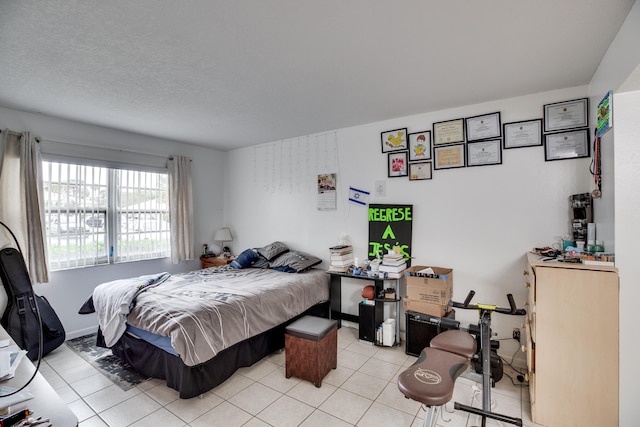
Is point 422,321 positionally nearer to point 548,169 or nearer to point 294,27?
point 548,169

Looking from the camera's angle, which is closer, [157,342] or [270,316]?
[157,342]

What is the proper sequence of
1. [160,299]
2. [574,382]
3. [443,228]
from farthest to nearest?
1. [443,228]
2. [160,299]
3. [574,382]

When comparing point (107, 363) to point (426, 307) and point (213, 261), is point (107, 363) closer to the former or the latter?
point (213, 261)

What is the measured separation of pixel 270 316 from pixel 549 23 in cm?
308

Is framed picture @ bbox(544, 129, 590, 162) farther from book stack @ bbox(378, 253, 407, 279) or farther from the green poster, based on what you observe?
book stack @ bbox(378, 253, 407, 279)

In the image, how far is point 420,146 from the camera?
136 inches

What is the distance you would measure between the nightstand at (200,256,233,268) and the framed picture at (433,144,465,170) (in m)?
3.29

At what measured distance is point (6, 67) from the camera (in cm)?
229

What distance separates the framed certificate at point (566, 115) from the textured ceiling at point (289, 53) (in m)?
0.17

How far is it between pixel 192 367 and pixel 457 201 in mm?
2934

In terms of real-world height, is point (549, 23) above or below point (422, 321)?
above

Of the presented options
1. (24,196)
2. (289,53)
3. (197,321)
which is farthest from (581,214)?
(24,196)

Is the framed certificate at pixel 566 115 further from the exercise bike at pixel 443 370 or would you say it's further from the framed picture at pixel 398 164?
the exercise bike at pixel 443 370

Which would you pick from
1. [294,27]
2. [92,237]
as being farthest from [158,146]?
[294,27]
